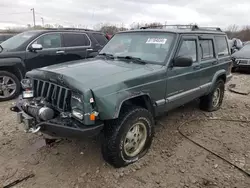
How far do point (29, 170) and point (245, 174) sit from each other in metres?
2.97

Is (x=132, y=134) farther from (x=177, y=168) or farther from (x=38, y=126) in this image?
(x=38, y=126)

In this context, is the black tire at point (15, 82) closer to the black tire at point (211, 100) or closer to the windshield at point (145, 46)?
the windshield at point (145, 46)

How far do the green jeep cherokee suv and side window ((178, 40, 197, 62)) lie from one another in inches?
0.7

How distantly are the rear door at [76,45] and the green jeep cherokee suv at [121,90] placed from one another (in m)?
2.63

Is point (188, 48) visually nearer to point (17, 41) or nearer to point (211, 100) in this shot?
point (211, 100)

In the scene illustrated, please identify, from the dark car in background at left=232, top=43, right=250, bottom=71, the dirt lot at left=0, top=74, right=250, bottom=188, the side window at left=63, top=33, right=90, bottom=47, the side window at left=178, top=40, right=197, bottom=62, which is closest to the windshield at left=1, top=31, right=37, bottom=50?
the side window at left=63, top=33, right=90, bottom=47

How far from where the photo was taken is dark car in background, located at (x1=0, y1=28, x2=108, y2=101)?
571cm

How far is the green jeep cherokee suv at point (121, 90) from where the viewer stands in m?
2.60

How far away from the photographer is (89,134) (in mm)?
2539

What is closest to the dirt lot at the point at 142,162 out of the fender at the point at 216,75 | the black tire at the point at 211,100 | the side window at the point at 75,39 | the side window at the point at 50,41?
the black tire at the point at 211,100

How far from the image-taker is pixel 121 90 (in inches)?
109

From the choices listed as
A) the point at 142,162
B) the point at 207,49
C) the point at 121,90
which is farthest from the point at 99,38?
the point at 142,162

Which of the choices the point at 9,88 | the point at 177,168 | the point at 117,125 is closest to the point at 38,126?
the point at 117,125

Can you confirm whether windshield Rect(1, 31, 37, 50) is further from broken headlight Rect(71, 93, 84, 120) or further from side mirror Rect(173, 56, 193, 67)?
side mirror Rect(173, 56, 193, 67)
